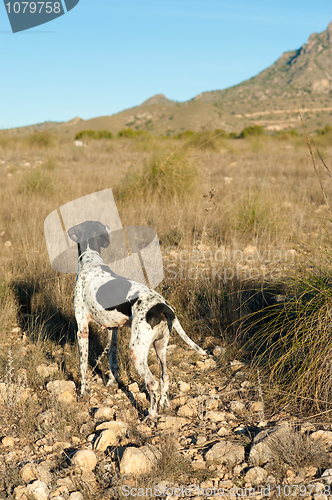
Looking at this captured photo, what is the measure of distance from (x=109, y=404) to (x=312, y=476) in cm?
137

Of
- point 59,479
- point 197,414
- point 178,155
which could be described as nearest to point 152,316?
point 197,414

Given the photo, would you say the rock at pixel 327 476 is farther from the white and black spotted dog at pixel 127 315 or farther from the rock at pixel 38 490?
the rock at pixel 38 490

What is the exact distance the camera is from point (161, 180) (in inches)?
298

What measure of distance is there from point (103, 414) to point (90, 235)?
4.61ft

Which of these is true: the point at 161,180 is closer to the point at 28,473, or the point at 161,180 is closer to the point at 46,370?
the point at 46,370

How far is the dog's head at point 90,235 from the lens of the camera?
302cm

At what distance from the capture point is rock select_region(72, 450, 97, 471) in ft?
6.27

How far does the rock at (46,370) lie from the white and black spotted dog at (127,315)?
0.34 m

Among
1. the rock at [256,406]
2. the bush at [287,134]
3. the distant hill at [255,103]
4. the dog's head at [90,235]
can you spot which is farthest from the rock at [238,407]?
the distant hill at [255,103]

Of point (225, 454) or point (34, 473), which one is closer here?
point (34, 473)

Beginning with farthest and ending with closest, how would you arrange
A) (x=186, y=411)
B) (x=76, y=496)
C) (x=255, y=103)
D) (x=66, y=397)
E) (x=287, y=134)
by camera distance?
(x=255, y=103)
(x=287, y=134)
(x=66, y=397)
(x=186, y=411)
(x=76, y=496)

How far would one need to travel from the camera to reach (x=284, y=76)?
112 meters

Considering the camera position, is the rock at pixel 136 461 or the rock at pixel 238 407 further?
the rock at pixel 238 407

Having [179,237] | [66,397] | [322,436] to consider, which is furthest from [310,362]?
[179,237]
